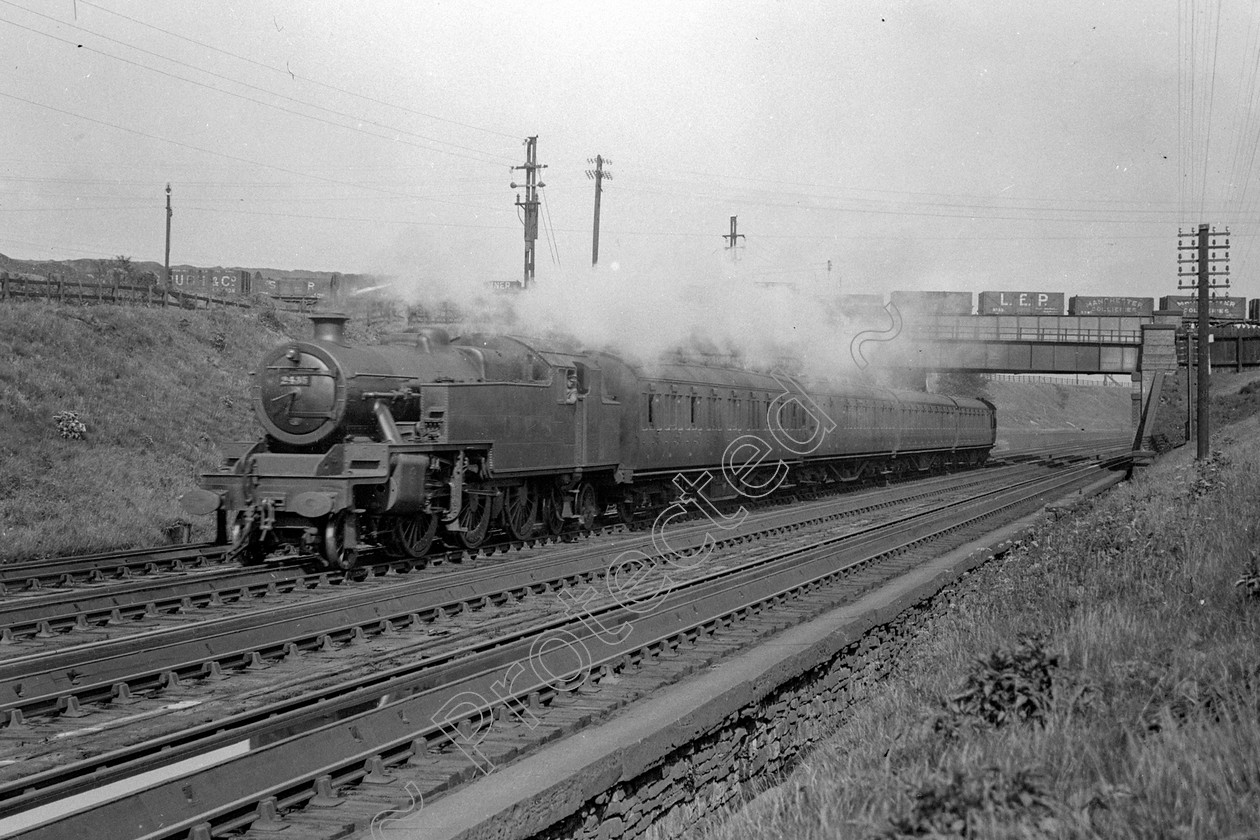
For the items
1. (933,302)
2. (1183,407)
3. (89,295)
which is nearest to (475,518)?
(89,295)

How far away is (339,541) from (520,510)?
354cm

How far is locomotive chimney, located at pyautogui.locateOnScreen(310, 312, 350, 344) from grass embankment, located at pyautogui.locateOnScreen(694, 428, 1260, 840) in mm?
8433

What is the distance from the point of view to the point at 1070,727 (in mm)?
5883

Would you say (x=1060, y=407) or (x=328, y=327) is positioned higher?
(x=1060, y=407)

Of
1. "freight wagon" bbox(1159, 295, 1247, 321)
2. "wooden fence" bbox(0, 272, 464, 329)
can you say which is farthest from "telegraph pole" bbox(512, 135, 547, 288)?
"freight wagon" bbox(1159, 295, 1247, 321)

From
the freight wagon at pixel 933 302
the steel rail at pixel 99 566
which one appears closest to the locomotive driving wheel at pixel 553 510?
the steel rail at pixel 99 566

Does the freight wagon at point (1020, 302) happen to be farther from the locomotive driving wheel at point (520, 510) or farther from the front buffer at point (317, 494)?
the front buffer at point (317, 494)

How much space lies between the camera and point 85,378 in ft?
80.6

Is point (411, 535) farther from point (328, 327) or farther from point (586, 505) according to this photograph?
point (586, 505)

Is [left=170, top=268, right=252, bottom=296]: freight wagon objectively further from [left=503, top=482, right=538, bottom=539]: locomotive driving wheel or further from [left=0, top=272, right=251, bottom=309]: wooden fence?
[left=503, top=482, right=538, bottom=539]: locomotive driving wheel

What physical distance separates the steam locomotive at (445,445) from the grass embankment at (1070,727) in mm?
6620

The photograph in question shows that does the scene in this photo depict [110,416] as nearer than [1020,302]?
Yes

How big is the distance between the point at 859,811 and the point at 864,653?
554 centimetres

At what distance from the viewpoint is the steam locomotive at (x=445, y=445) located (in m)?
13.3
